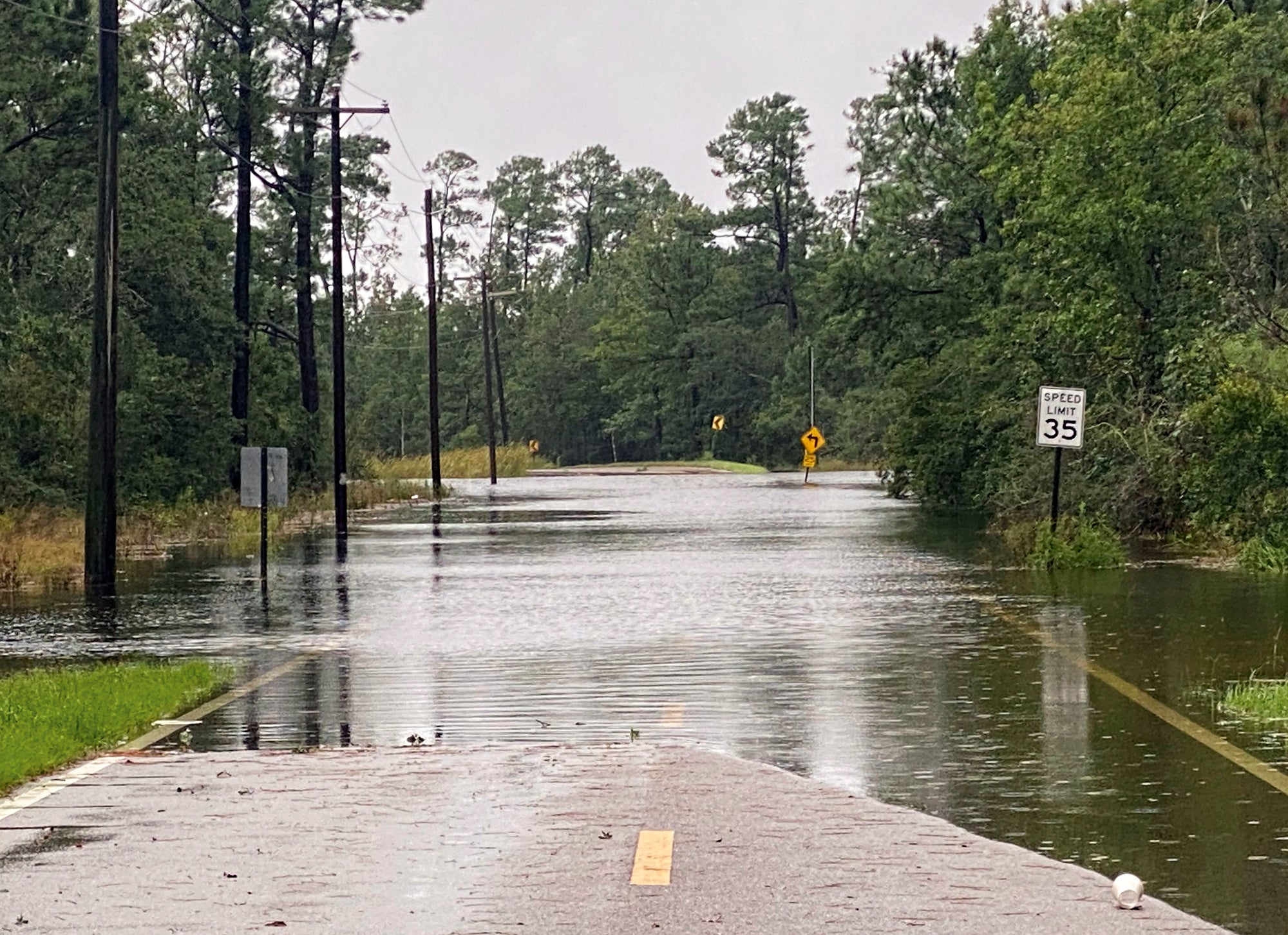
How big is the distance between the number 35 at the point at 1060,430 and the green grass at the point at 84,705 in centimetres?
1438

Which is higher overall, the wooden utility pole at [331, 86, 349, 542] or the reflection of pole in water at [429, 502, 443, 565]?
the wooden utility pole at [331, 86, 349, 542]

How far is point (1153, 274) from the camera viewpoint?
39406mm

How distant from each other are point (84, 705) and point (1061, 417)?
17.4 m

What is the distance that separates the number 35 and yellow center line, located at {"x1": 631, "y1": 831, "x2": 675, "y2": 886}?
20.1m

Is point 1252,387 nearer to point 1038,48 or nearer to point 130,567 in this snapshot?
point 130,567

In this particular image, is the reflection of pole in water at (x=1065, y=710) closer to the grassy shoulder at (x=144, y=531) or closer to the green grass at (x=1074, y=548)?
the green grass at (x=1074, y=548)

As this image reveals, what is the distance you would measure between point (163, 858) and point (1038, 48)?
154 feet

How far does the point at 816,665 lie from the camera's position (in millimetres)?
16750

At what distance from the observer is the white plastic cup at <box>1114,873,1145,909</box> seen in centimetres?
762

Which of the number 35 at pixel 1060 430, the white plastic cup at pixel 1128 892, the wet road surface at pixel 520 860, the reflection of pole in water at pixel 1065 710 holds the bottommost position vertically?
the reflection of pole in water at pixel 1065 710

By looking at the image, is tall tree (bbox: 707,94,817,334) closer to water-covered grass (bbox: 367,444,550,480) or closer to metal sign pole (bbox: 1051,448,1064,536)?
water-covered grass (bbox: 367,444,550,480)

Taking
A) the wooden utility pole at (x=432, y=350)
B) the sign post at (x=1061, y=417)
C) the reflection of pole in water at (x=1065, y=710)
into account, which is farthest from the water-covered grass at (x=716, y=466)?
the reflection of pole in water at (x=1065, y=710)

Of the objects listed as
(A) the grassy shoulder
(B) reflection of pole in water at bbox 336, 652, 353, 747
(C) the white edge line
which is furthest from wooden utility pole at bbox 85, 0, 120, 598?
(C) the white edge line

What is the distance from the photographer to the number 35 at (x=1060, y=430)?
28.4 m
